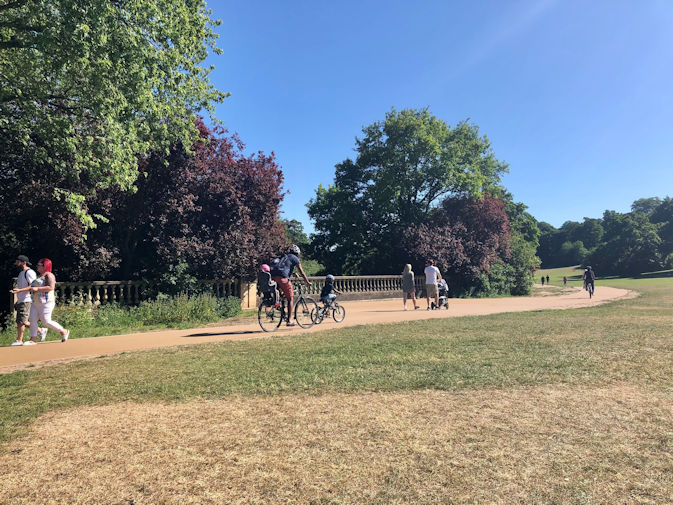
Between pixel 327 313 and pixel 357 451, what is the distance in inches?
347

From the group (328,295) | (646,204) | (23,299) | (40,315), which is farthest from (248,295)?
(646,204)

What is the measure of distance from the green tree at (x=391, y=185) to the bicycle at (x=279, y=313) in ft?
65.4

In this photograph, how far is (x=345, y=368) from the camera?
5.79 meters

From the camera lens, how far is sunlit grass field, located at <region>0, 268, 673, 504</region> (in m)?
2.55

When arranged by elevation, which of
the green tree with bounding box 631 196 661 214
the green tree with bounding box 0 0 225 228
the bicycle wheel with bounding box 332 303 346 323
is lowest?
the bicycle wheel with bounding box 332 303 346 323

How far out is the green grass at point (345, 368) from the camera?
15.6ft

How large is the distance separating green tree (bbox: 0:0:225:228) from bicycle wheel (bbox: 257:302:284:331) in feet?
18.2

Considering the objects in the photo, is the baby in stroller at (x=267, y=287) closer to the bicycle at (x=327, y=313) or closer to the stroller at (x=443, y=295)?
the bicycle at (x=327, y=313)

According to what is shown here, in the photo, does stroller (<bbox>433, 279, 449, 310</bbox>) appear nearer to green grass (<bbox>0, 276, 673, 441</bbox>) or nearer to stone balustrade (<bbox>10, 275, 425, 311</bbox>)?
stone balustrade (<bbox>10, 275, 425, 311</bbox>)

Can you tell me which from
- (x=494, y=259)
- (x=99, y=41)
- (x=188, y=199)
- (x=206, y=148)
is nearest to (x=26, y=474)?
(x=99, y=41)

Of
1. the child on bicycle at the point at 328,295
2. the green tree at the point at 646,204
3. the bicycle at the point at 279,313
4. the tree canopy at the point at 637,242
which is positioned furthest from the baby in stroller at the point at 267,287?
the green tree at the point at 646,204

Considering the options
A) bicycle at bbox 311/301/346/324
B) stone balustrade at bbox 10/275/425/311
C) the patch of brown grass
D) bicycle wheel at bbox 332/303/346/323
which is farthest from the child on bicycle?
the patch of brown grass

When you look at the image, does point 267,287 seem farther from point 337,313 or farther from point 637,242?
point 637,242

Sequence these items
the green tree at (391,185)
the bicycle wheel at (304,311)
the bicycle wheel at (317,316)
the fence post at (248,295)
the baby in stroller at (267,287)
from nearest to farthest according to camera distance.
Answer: the baby in stroller at (267,287)
the bicycle wheel at (304,311)
the bicycle wheel at (317,316)
the fence post at (248,295)
the green tree at (391,185)
